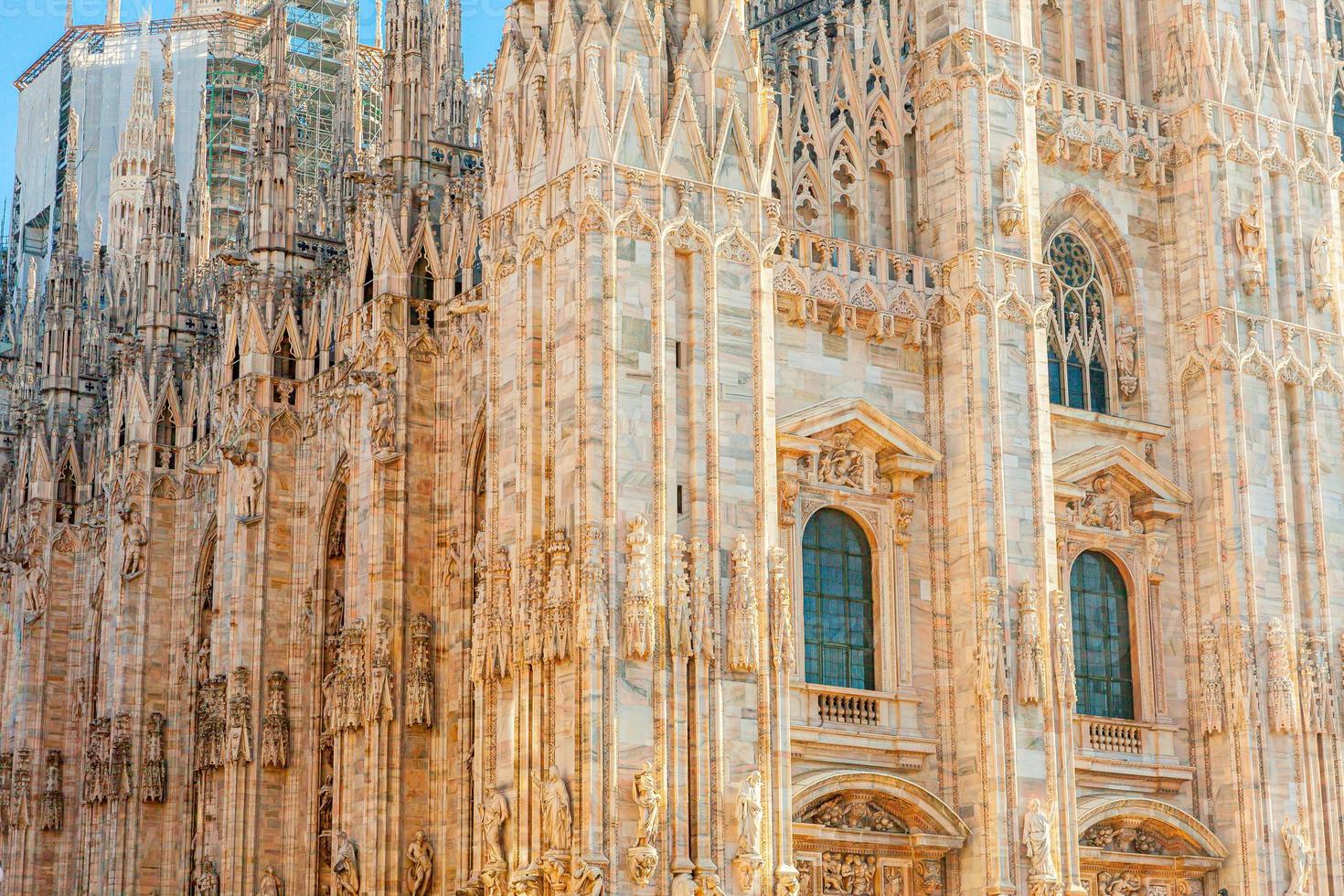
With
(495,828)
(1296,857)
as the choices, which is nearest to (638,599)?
(495,828)

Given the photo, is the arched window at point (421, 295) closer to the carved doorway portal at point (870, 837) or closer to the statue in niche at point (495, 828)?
the statue in niche at point (495, 828)

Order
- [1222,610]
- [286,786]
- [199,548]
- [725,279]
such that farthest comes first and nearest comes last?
[199,548], [286,786], [1222,610], [725,279]

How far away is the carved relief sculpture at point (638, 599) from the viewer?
29141 millimetres

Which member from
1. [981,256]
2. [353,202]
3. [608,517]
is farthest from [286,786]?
[981,256]

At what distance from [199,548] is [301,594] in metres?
6.05

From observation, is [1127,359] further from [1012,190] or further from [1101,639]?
[1101,639]

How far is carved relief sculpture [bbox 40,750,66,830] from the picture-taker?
49.8 meters

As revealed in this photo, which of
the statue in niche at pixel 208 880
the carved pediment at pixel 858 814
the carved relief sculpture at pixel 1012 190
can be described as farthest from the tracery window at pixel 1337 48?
the statue in niche at pixel 208 880

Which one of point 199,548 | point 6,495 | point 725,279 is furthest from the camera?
point 6,495

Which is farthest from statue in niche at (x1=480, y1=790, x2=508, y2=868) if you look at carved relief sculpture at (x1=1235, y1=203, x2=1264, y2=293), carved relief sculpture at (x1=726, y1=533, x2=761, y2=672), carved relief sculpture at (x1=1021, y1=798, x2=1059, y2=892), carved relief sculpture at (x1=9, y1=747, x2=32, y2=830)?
carved relief sculpture at (x1=9, y1=747, x2=32, y2=830)

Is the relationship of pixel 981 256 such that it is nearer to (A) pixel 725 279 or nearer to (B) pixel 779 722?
(A) pixel 725 279

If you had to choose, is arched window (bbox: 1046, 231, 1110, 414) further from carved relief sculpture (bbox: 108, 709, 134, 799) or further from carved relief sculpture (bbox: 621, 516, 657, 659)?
carved relief sculpture (bbox: 108, 709, 134, 799)

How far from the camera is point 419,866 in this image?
36.4m

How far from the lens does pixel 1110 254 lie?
38.6m
